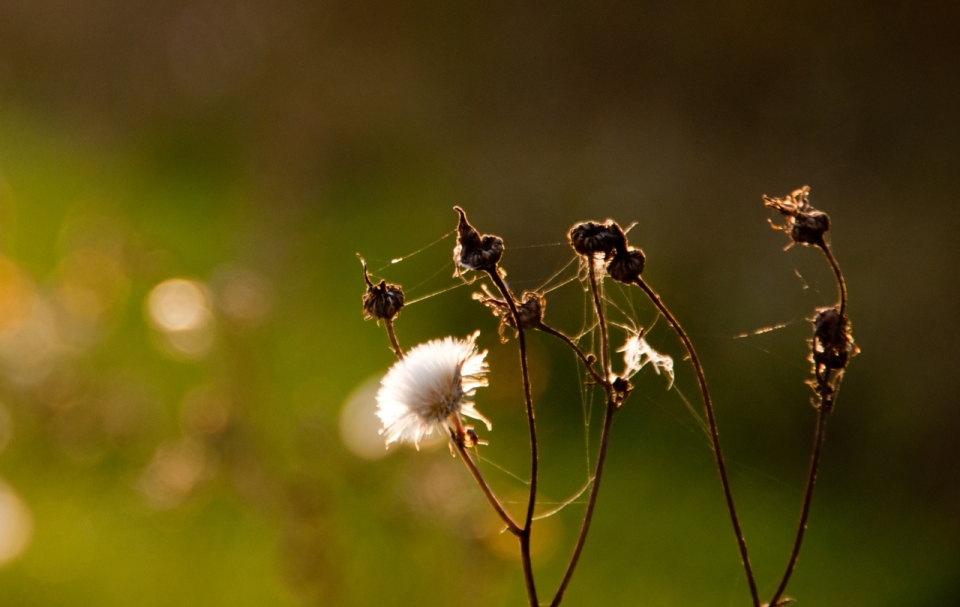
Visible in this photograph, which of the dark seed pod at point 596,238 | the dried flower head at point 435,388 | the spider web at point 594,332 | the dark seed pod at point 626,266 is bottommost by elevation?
the dried flower head at point 435,388

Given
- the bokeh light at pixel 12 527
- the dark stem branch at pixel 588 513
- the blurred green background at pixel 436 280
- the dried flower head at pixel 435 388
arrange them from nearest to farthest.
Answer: the dark stem branch at pixel 588 513 < the dried flower head at pixel 435 388 < the bokeh light at pixel 12 527 < the blurred green background at pixel 436 280

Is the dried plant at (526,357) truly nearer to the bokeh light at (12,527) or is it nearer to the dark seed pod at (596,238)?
the dark seed pod at (596,238)

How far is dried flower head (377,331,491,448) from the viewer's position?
64 cm

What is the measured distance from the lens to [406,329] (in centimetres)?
298

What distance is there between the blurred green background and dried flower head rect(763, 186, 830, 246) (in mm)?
902

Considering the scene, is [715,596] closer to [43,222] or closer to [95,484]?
[95,484]

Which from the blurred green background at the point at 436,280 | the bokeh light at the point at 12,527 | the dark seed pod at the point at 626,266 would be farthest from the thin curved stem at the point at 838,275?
the bokeh light at the point at 12,527

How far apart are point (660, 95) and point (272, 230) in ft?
6.18

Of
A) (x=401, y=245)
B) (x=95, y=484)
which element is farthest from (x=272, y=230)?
(x=95, y=484)

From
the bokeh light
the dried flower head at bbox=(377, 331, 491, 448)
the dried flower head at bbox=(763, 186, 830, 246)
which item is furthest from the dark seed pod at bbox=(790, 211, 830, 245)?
the bokeh light

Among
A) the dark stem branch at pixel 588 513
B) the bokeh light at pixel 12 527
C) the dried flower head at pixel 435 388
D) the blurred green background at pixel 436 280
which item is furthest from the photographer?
the blurred green background at pixel 436 280

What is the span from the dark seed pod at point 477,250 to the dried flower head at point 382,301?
0.24 feet

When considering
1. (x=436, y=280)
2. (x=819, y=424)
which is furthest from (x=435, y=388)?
(x=436, y=280)

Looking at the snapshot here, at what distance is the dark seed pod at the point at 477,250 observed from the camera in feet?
1.98
